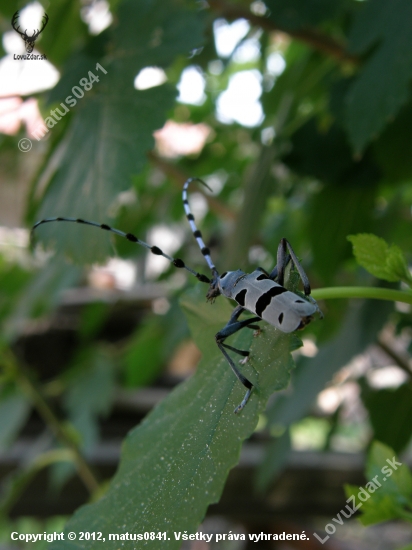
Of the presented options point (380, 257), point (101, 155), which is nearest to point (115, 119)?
point (101, 155)

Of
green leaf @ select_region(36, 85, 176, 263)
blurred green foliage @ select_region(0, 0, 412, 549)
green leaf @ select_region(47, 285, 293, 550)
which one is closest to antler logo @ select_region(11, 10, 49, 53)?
blurred green foliage @ select_region(0, 0, 412, 549)

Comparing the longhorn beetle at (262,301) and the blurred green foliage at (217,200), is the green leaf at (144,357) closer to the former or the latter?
the blurred green foliage at (217,200)

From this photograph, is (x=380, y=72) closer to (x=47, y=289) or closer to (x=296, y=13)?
(x=296, y=13)

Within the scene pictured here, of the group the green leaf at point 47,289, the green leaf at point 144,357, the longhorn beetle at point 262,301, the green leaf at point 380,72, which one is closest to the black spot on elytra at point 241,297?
the longhorn beetle at point 262,301

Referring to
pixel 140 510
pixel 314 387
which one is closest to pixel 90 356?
pixel 314 387

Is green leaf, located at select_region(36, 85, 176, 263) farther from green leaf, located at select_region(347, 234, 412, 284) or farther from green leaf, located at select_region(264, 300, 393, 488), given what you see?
green leaf, located at select_region(264, 300, 393, 488)

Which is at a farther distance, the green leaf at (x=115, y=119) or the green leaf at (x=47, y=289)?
the green leaf at (x=47, y=289)
